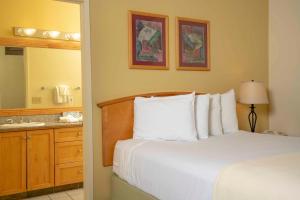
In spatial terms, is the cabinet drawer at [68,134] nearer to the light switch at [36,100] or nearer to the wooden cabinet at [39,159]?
the wooden cabinet at [39,159]

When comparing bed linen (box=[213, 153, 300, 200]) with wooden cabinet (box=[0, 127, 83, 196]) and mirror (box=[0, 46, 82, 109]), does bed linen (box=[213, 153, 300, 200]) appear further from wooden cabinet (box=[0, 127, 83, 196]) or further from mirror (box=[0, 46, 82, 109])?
mirror (box=[0, 46, 82, 109])

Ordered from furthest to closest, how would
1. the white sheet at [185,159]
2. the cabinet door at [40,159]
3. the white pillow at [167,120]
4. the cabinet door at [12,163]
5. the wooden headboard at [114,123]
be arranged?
the cabinet door at [40,159] < the cabinet door at [12,163] < the wooden headboard at [114,123] < the white pillow at [167,120] < the white sheet at [185,159]

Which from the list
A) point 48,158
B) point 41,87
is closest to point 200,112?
point 48,158

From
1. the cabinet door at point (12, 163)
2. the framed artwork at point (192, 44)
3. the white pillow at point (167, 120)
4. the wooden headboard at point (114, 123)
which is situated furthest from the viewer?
the cabinet door at point (12, 163)

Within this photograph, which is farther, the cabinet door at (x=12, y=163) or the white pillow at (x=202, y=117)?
the cabinet door at (x=12, y=163)

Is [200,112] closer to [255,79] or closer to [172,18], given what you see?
[172,18]

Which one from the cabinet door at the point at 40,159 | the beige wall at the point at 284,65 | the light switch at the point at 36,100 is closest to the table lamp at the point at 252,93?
the beige wall at the point at 284,65

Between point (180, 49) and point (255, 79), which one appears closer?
point (180, 49)

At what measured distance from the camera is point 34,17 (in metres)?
3.90

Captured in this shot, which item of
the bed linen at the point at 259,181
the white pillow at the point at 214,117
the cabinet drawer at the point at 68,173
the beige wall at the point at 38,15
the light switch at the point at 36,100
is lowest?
the cabinet drawer at the point at 68,173

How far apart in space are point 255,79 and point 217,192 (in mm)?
2640

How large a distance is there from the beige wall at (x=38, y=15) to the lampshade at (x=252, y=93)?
255 centimetres

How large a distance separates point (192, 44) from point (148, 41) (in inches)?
22.9

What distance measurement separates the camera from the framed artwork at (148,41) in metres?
2.77
